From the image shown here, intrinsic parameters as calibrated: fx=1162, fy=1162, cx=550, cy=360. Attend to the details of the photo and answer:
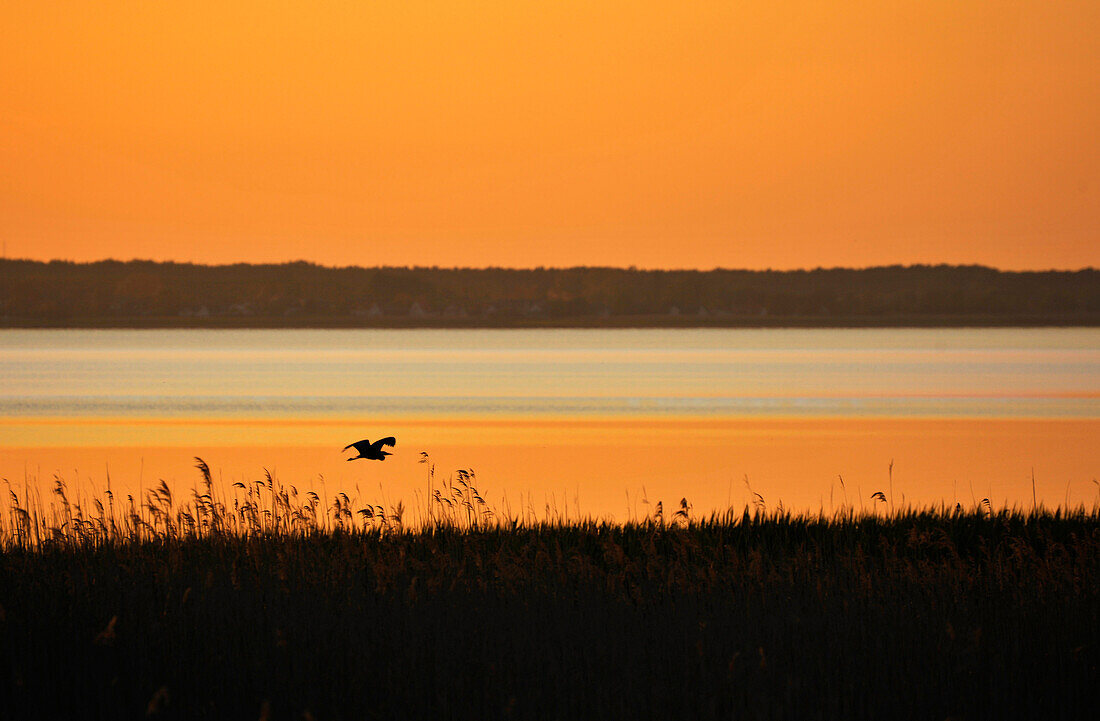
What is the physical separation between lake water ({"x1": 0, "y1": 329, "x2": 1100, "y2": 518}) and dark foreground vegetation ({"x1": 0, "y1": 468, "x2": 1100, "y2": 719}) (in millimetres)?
7983

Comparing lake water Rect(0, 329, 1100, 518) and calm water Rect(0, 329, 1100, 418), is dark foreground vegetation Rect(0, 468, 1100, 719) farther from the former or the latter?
calm water Rect(0, 329, 1100, 418)

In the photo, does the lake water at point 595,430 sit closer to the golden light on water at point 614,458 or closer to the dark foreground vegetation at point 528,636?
the golden light on water at point 614,458

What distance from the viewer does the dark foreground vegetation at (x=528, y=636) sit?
752 cm

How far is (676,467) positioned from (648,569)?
1732cm

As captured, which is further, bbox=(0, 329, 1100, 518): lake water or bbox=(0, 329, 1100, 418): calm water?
bbox=(0, 329, 1100, 418): calm water

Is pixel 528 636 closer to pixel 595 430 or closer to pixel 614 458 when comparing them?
pixel 614 458

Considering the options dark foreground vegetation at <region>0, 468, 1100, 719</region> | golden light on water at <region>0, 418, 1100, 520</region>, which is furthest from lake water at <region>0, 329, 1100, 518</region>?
dark foreground vegetation at <region>0, 468, 1100, 719</region>

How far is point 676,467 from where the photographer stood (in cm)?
2814

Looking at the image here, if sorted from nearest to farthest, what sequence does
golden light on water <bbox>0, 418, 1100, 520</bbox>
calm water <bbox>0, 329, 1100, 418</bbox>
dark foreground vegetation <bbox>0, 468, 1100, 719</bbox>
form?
1. dark foreground vegetation <bbox>0, 468, 1100, 719</bbox>
2. golden light on water <bbox>0, 418, 1100, 520</bbox>
3. calm water <bbox>0, 329, 1100, 418</bbox>

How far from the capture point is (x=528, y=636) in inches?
343

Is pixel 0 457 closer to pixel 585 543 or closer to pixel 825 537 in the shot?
pixel 585 543

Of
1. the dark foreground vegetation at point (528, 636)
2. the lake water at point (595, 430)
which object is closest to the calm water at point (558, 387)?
the lake water at point (595, 430)

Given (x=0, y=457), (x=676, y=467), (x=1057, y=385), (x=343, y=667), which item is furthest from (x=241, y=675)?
(x=1057, y=385)

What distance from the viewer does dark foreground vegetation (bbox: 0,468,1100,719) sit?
7523 mm
